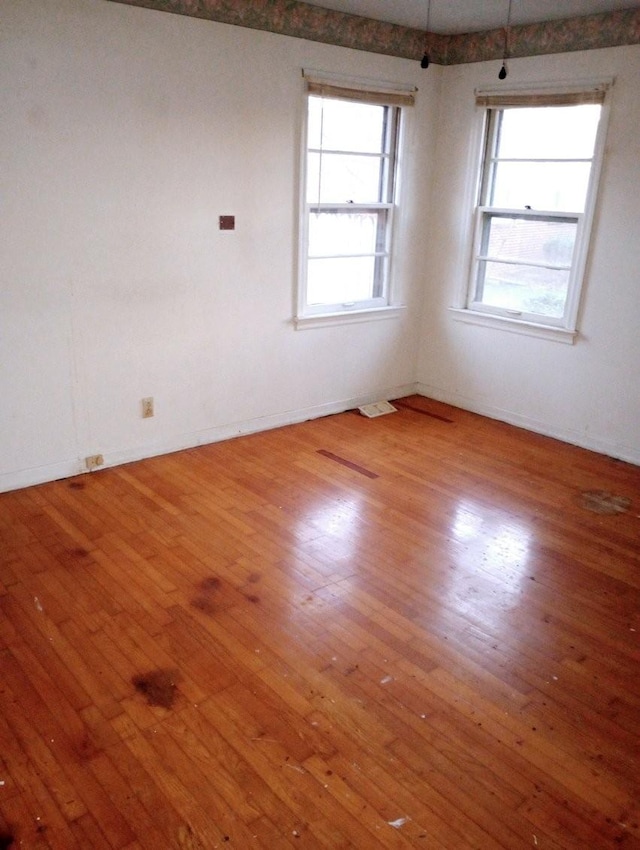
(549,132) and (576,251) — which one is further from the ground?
(549,132)

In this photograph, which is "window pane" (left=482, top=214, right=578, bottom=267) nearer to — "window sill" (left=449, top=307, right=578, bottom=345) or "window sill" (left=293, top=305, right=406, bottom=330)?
"window sill" (left=449, top=307, right=578, bottom=345)

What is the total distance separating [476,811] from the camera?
1961 millimetres

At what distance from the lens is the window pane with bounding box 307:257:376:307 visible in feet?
15.8

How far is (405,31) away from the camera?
4.70 meters

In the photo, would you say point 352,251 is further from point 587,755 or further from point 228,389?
point 587,755

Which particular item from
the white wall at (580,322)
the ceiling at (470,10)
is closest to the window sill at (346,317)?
the white wall at (580,322)

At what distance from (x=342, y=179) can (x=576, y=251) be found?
1616 millimetres

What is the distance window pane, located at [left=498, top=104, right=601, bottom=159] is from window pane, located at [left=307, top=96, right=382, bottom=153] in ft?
2.86

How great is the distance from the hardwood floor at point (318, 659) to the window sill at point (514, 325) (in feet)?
3.33

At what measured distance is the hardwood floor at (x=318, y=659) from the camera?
195 centimetres

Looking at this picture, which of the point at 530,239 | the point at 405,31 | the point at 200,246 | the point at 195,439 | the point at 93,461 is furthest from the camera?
the point at 530,239

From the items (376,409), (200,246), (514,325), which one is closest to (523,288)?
(514,325)

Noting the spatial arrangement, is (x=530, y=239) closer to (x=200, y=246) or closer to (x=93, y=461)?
(x=200, y=246)

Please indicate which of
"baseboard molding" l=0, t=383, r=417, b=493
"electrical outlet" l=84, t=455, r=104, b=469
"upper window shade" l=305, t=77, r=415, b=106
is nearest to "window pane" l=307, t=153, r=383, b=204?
"upper window shade" l=305, t=77, r=415, b=106
